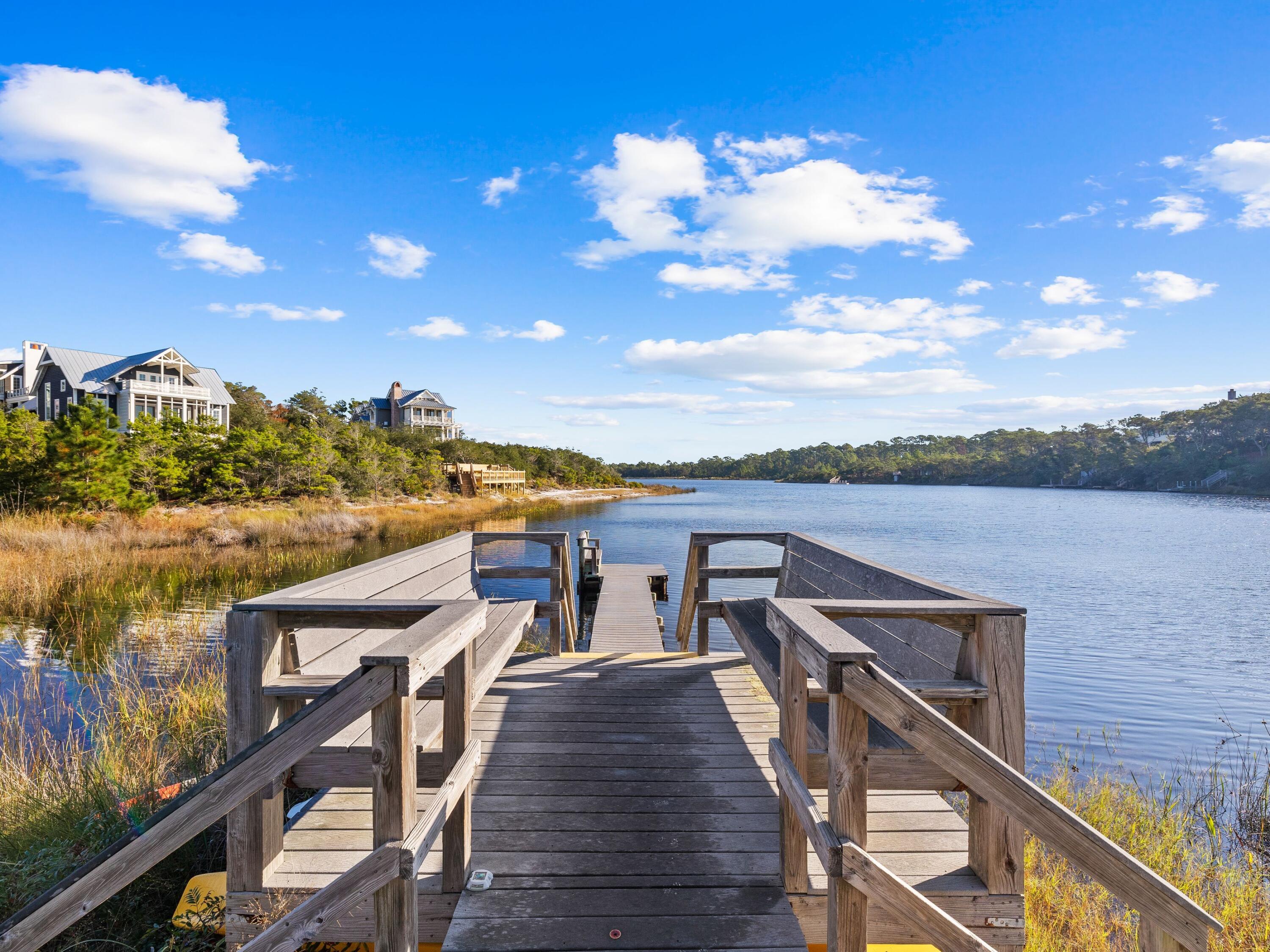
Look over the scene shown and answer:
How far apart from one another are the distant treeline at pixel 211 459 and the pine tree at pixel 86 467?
0.09 ft

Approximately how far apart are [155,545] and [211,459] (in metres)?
10.3

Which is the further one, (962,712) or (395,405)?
(395,405)

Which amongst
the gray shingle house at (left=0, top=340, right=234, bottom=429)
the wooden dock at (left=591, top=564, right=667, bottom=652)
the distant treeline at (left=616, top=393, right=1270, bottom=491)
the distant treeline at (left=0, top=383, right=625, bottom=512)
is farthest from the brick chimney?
the distant treeline at (left=616, top=393, right=1270, bottom=491)

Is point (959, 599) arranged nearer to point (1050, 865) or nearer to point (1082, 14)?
point (1050, 865)

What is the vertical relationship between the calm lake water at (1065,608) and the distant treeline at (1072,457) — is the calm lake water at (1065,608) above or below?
below

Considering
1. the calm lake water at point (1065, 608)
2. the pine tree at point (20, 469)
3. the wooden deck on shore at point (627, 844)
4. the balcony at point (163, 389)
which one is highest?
the balcony at point (163, 389)

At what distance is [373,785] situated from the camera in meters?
2.02

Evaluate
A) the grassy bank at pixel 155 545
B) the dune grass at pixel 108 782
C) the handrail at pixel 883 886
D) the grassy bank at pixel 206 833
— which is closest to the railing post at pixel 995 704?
the handrail at pixel 883 886

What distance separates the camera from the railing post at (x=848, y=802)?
1953 millimetres

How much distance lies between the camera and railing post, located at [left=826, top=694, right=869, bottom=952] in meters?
1.95

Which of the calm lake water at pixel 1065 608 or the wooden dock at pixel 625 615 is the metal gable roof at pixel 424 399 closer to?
the calm lake water at pixel 1065 608

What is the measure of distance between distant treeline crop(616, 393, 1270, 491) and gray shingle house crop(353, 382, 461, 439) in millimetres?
81949

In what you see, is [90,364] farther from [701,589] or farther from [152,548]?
[701,589]

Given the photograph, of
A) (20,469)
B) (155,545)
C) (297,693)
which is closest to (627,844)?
(297,693)
